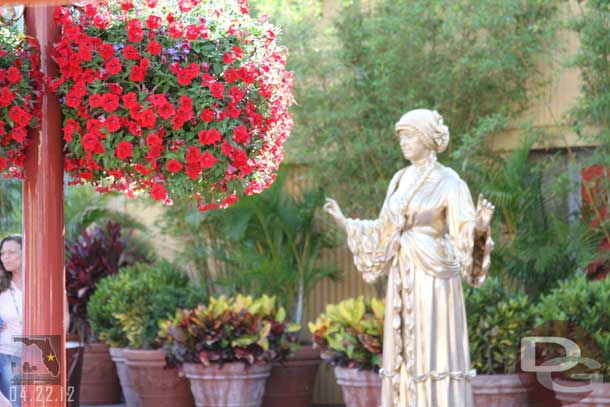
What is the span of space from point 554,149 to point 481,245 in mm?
3836

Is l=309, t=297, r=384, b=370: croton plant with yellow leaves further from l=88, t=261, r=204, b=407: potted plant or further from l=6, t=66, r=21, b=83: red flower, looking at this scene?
l=6, t=66, r=21, b=83: red flower

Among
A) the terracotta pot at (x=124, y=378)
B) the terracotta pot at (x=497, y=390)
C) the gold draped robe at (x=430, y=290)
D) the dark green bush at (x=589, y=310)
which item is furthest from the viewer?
the terracotta pot at (x=124, y=378)

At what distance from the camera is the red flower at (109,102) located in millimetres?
3607

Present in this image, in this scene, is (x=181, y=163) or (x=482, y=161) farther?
(x=482, y=161)

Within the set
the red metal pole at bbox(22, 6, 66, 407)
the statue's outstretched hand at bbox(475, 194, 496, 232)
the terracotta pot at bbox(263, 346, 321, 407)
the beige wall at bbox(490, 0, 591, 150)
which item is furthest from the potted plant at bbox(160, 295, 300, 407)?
the red metal pole at bbox(22, 6, 66, 407)

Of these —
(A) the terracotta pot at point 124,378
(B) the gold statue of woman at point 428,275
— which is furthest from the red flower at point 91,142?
(A) the terracotta pot at point 124,378

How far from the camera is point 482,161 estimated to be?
34.9 feet

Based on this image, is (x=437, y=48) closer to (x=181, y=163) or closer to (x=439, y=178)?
(x=439, y=178)

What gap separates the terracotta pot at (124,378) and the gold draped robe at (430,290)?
4.24m

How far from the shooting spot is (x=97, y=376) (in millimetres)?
12219

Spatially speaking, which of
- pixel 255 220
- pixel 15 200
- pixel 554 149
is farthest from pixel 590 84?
pixel 15 200

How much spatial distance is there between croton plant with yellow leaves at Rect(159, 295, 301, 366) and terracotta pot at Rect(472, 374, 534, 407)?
2.00 m

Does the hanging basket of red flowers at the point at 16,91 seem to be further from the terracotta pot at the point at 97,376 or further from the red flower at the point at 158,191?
the terracotta pot at the point at 97,376

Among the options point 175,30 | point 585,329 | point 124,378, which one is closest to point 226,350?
point 124,378
